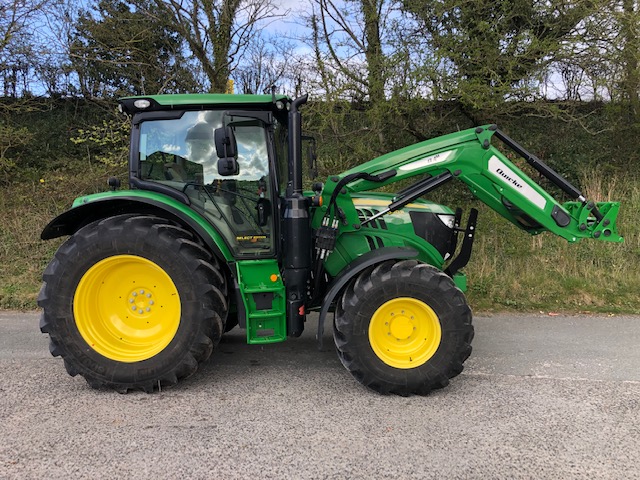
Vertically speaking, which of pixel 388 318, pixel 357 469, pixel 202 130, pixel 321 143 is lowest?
pixel 357 469

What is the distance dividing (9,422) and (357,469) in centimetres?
221

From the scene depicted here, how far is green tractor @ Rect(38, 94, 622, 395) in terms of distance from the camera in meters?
3.35

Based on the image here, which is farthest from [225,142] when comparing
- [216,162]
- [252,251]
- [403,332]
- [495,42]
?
[495,42]

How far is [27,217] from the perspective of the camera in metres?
8.78

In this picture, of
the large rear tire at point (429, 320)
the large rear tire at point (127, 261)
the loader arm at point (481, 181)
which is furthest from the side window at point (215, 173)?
the large rear tire at point (429, 320)

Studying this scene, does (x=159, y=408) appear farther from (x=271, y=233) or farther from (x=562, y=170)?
(x=562, y=170)

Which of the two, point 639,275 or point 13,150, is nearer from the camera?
point 639,275

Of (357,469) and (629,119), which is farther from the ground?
(629,119)

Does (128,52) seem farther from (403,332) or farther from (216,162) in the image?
(403,332)

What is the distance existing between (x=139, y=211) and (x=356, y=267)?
180 centimetres

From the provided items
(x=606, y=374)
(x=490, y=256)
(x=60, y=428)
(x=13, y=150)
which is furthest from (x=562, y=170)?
(x=13, y=150)

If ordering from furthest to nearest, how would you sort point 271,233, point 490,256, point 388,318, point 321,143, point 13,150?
point 13,150
point 321,143
point 490,256
point 271,233
point 388,318

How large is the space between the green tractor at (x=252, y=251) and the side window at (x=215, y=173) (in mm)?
10

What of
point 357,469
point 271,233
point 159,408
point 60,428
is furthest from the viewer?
point 271,233
